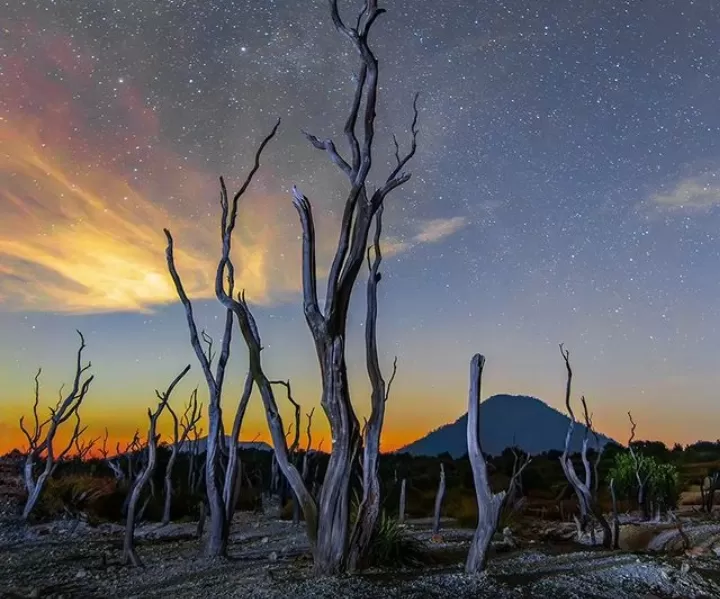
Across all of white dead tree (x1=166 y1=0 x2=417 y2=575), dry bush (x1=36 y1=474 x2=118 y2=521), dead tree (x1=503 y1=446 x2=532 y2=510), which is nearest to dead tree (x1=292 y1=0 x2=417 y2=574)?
white dead tree (x1=166 y1=0 x2=417 y2=575)

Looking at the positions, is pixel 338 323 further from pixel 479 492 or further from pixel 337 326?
pixel 479 492

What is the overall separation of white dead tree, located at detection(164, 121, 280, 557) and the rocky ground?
1.78 ft

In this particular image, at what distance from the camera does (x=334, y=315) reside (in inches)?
334

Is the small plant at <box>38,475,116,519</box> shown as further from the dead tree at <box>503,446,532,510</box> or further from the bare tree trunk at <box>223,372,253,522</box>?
the dead tree at <box>503,446,532,510</box>

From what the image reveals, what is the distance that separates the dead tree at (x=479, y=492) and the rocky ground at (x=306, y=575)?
0.26m

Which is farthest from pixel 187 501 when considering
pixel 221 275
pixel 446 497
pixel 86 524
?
pixel 221 275

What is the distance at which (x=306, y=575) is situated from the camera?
26.8ft

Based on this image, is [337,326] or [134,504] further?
[134,504]

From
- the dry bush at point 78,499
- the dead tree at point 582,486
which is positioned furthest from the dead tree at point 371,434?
the dry bush at point 78,499

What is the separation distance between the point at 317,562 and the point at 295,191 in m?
4.57

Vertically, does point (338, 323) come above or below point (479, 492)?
above

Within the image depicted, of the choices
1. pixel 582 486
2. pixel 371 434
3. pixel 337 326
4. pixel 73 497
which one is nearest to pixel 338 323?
pixel 337 326

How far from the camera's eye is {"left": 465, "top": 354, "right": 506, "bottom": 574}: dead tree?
820cm

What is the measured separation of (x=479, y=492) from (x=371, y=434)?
1937 mm
